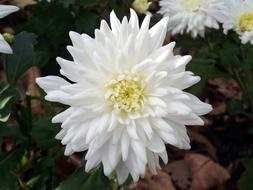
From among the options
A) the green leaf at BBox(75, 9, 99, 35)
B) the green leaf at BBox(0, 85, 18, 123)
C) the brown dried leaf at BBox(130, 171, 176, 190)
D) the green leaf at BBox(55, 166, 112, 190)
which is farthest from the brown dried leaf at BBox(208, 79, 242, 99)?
the green leaf at BBox(0, 85, 18, 123)

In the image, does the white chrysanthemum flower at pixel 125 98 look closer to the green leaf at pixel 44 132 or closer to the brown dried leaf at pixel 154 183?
the green leaf at pixel 44 132

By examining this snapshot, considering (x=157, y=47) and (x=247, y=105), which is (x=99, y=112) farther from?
(x=247, y=105)

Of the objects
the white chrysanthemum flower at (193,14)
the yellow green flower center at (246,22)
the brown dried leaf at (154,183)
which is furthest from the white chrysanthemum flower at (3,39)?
the brown dried leaf at (154,183)

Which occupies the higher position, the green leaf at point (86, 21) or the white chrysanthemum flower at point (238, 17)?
the white chrysanthemum flower at point (238, 17)

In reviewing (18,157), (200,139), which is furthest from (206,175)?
(18,157)

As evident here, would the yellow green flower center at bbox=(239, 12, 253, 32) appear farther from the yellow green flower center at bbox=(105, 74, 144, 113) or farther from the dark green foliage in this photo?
the yellow green flower center at bbox=(105, 74, 144, 113)

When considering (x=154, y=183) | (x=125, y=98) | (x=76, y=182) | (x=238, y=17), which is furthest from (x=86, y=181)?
(x=238, y=17)

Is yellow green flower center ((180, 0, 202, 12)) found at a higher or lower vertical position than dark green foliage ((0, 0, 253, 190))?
higher
